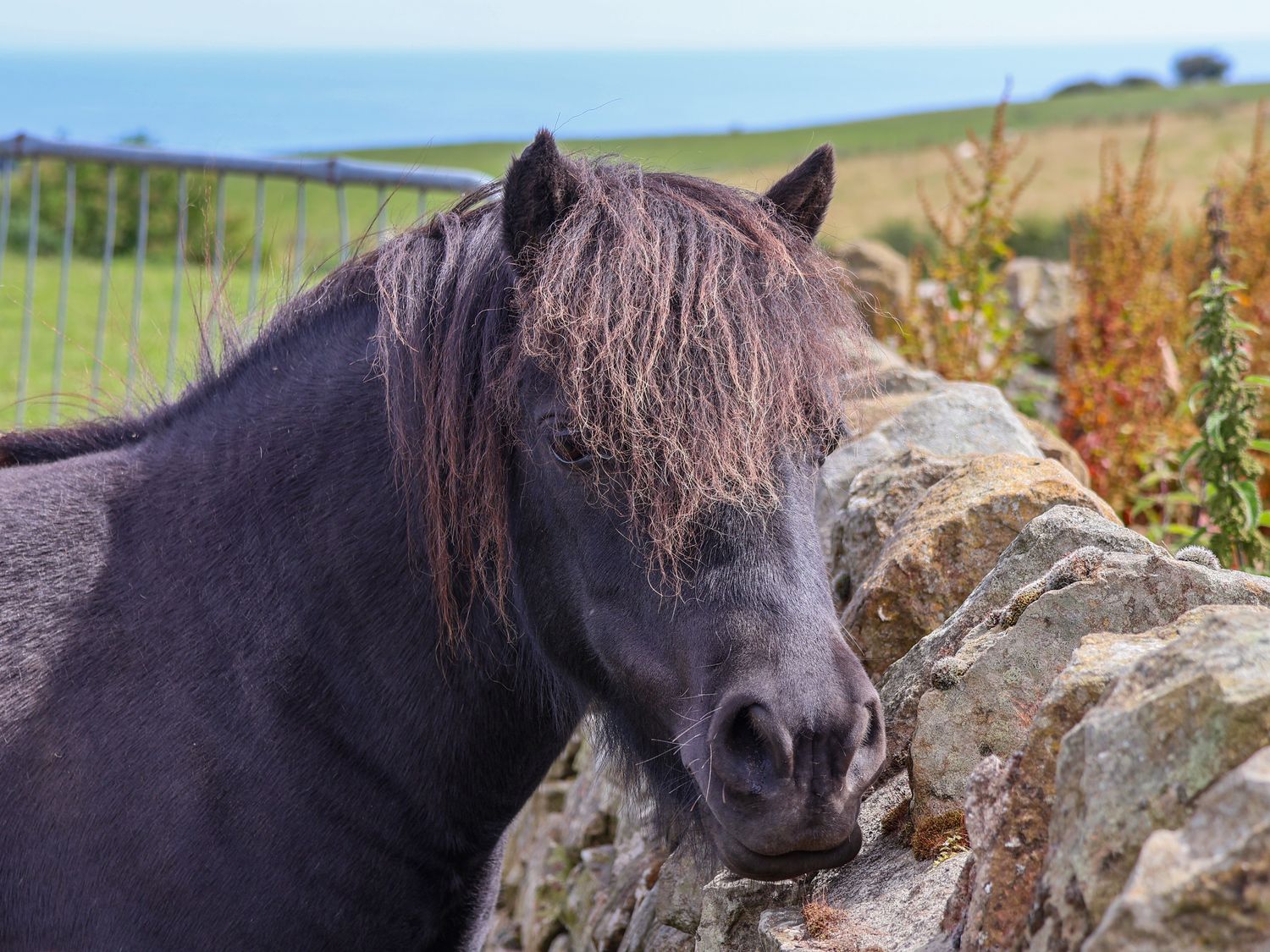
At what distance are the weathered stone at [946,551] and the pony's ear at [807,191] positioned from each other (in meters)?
0.73

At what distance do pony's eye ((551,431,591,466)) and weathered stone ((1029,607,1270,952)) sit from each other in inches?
38.6

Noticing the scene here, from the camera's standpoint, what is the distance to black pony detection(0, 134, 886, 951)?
1910 mm

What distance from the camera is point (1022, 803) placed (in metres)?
1.49

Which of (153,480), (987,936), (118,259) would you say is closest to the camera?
(987,936)

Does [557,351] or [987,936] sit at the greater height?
[557,351]

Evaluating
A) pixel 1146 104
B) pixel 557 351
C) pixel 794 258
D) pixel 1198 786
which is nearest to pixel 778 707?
pixel 1198 786

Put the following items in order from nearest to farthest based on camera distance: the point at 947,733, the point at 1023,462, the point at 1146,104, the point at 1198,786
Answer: the point at 1198,786 < the point at 947,733 < the point at 1023,462 < the point at 1146,104

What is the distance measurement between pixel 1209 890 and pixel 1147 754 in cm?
23

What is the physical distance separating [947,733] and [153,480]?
180 centimetres

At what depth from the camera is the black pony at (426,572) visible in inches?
75.2

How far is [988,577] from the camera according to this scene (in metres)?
2.19

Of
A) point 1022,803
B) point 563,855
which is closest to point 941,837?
point 1022,803

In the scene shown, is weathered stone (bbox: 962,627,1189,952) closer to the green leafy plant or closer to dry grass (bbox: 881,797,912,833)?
dry grass (bbox: 881,797,912,833)

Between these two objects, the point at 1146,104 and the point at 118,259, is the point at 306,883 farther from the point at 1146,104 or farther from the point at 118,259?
the point at 1146,104
